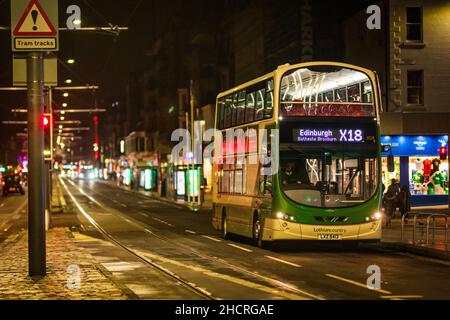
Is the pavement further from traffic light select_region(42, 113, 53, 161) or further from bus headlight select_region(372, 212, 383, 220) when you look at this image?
traffic light select_region(42, 113, 53, 161)

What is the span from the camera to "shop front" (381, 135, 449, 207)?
4097 cm

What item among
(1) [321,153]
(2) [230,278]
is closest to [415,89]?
(1) [321,153]

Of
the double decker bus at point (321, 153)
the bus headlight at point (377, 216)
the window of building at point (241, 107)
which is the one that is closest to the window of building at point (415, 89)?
the window of building at point (241, 107)

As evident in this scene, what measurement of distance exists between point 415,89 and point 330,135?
19.9m

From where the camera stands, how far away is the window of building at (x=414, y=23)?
39.8 meters

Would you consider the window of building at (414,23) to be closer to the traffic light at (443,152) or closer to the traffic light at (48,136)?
the traffic light at (443,152)

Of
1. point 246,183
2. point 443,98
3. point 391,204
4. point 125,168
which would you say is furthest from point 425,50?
point 125,168

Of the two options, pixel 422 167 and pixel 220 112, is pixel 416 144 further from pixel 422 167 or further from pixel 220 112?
pixel 220 112

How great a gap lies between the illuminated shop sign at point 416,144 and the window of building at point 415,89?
6.29ft

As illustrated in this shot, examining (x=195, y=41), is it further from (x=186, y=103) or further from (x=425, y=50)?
(x=425, y=50)

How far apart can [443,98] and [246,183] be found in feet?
62.7

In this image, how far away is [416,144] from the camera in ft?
135

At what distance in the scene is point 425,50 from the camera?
130ft
